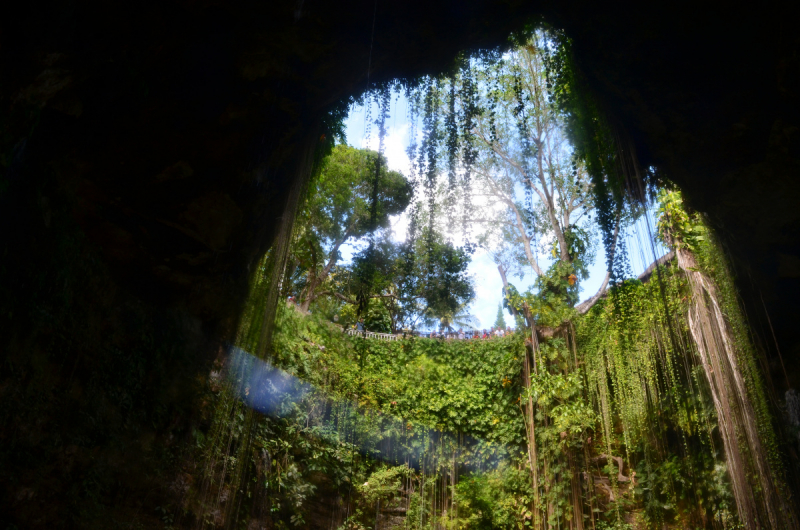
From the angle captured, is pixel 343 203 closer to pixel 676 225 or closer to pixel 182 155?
pixel 182 155

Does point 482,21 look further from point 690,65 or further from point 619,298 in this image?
point 619,298

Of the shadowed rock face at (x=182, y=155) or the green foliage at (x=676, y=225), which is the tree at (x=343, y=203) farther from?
the green foliage at (x=676, y=225)

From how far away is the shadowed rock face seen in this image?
4367 mm

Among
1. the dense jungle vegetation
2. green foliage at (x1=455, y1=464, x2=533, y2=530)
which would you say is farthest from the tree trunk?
green foliage at (x1=455, y1=464, x2=533, y2=530)

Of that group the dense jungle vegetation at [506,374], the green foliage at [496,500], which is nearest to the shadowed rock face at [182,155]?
the dense jungle vegetation at [506,374]

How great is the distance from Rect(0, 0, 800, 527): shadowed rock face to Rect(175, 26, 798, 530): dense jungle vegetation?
56 centimetres

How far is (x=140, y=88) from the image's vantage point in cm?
484

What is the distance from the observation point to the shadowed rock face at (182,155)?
4.37 m

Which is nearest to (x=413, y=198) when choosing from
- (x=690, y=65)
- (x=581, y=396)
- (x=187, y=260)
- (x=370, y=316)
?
(x=187, y=260)

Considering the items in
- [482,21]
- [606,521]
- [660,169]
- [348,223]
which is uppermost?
[348,223]

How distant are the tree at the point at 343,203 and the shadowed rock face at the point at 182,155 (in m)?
4.14

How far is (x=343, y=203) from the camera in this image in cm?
1084

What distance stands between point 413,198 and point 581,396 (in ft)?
13.8

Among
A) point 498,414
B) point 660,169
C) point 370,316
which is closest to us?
point 660,169
